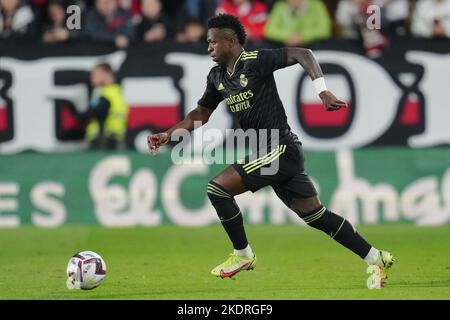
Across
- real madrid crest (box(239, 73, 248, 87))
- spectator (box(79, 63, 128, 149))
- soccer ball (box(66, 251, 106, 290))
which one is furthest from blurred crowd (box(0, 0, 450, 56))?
soccer ball (box(66, 251, 106, 290))

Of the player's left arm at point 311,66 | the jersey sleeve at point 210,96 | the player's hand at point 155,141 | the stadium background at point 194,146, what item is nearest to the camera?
the player's left arm at point 311,66

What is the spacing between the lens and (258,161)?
9828 mm

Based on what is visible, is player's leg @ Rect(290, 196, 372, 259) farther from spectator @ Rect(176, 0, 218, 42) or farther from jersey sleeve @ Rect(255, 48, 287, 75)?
spectator @ Rect(176, 0, 218, 42)

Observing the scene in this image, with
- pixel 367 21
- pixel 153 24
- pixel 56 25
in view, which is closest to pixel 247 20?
pixel 153 24

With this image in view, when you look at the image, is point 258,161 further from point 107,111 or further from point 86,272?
point 107,111

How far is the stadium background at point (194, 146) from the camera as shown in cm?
1504

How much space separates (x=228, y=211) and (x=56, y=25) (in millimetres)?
7816

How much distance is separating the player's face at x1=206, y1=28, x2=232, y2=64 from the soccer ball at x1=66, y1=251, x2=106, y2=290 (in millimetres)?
2128

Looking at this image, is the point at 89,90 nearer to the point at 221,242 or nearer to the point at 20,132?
the point at 20,132

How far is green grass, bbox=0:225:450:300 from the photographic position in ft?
31.6

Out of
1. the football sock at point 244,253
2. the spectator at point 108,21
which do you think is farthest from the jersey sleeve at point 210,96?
the spectator at point 108,21

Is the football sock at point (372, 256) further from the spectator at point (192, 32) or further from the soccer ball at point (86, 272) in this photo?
the spectator at point (192, 32)

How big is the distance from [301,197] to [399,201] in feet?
17.8
